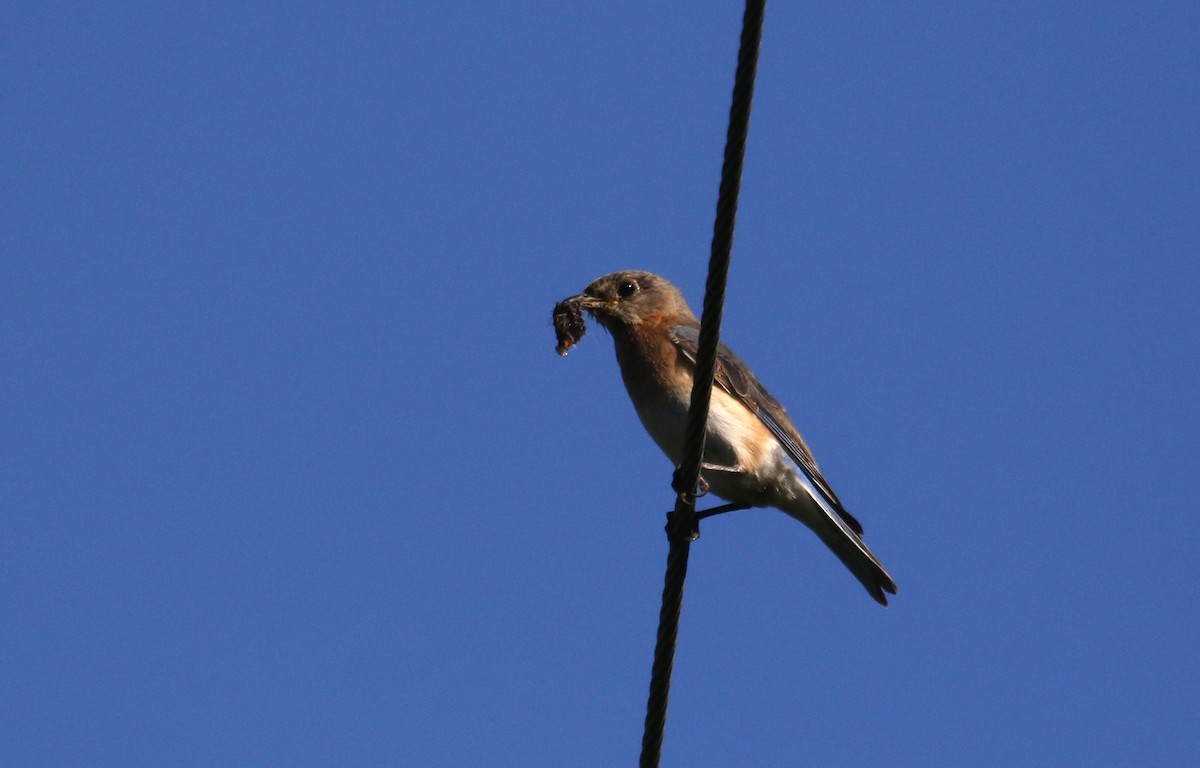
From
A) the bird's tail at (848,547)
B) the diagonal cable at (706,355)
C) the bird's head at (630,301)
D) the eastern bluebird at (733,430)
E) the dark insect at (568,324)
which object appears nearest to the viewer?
the diagonal cable at (706,355)

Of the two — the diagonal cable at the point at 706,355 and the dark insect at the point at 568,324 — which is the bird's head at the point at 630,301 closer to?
the dark insect at the point at 568,324

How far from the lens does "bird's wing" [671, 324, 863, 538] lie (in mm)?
7395

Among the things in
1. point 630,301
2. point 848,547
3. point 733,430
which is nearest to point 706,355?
point 733,430

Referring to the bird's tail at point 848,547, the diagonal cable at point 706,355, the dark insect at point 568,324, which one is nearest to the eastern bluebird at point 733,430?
the bird's tail at point 848,547

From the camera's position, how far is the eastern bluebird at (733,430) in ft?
23.2

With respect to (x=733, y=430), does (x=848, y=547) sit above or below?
below

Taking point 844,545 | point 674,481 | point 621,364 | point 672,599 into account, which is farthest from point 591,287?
point 672,599

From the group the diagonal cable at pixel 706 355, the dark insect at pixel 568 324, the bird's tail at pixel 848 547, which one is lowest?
the diagonal cable at pixel 706 355

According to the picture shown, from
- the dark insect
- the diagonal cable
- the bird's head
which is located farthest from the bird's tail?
the diagonal cable

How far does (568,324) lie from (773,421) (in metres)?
1.40

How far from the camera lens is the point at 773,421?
298 inches

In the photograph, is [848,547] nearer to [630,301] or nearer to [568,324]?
[630,301]

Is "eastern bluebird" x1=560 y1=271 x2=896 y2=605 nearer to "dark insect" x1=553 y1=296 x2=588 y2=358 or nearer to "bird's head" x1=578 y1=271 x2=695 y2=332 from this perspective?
"bird's head" x1=578 y1=271 x2=695 y2=332

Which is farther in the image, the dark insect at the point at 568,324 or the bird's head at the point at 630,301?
the dark insect at the point at 568,324
